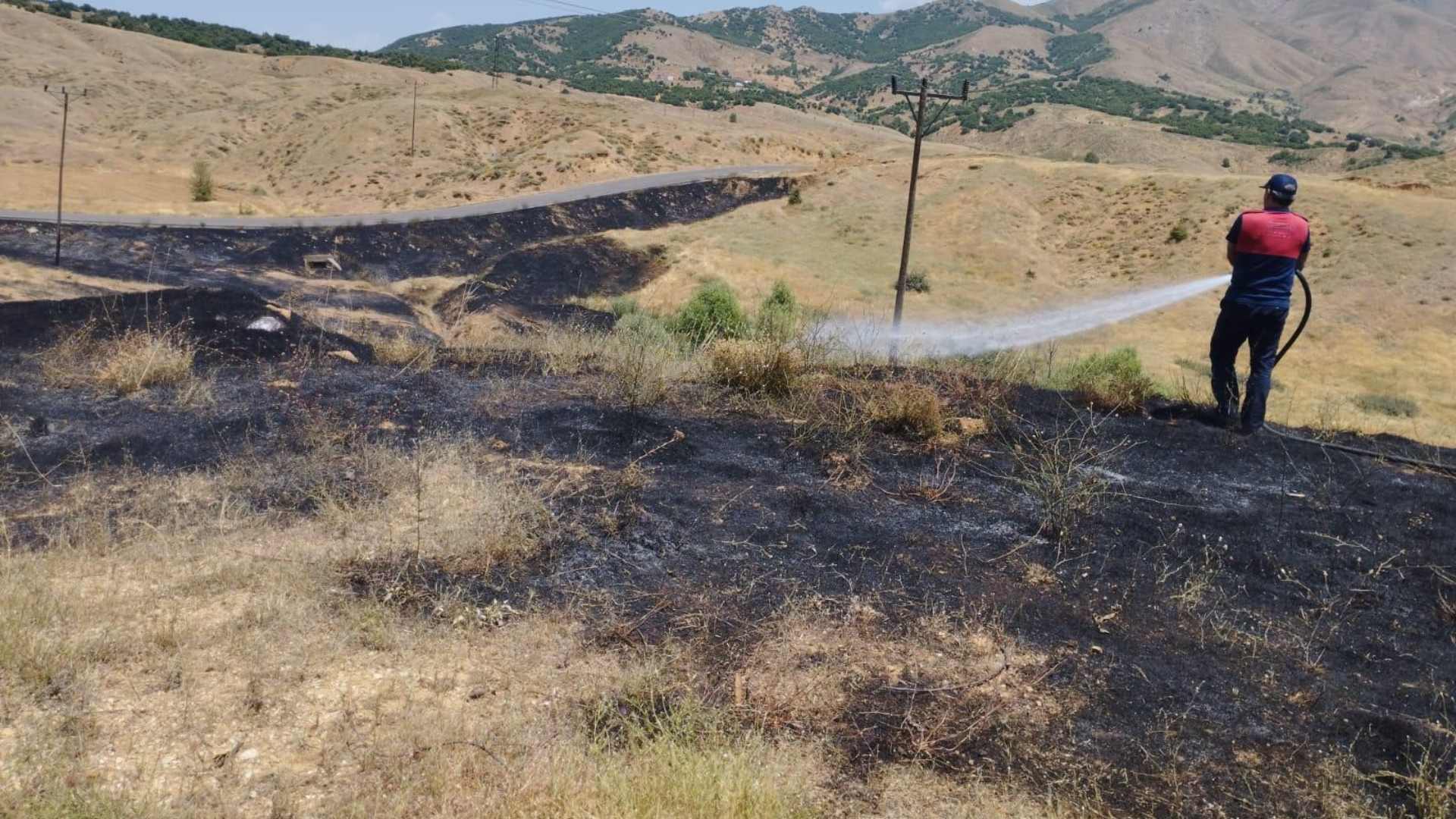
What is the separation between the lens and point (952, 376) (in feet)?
26.8

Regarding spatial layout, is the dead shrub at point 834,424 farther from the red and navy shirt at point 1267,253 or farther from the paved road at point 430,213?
the paved road at point 430,213

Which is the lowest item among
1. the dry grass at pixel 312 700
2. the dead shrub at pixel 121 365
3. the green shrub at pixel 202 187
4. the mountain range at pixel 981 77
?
the dry grass at pixel 312 700

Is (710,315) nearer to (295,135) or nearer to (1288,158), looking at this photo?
(295,135)

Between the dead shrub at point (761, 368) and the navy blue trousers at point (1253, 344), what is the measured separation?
348cm

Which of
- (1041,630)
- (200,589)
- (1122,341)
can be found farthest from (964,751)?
(1122,341)

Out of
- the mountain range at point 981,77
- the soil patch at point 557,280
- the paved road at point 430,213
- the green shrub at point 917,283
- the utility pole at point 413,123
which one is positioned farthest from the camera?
the mountain range at point 981,77

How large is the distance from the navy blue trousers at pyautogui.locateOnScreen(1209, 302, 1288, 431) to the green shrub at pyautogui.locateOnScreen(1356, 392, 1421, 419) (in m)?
14.5

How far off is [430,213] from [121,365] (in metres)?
27.9

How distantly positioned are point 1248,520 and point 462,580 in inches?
186

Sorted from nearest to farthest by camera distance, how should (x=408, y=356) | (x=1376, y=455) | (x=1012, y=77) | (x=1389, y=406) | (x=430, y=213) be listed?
(x=1376, y=455), (x=408, y=356), (x=1389, y=406), (x=430, y=213), (x=1012, y=77)

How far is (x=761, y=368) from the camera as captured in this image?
25.3ft

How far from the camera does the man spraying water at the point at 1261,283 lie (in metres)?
6.66

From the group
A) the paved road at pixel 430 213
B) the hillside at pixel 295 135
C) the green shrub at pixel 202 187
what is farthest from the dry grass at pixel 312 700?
the green shrub at pixel 202 187

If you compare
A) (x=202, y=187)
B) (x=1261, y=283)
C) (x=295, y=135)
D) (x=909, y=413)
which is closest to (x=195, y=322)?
(x=909, y=413)
